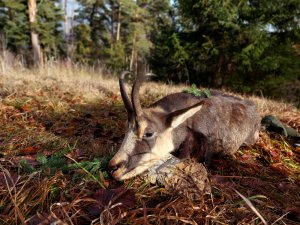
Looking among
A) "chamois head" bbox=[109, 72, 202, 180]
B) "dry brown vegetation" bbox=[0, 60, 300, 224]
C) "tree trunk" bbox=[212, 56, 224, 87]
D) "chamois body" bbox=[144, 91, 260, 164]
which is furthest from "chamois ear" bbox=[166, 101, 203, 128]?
"tree trunk" bbox=[212, 56, 224, 87]

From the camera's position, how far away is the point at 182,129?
331 centimetres

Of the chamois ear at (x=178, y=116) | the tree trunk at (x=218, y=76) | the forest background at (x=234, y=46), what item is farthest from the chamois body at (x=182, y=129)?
the tree trunk at (x=218, y=76)

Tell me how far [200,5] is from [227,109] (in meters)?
6.75

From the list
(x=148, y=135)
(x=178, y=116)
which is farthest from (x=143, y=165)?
(x=178, y=116)

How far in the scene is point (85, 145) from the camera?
3330 mm

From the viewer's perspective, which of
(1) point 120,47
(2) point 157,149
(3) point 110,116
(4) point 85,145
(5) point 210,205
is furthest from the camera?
(1) point 120,47

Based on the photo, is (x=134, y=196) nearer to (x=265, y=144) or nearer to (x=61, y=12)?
(x=265, y=144)

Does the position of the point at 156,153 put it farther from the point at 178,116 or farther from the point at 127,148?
the point at 178,116

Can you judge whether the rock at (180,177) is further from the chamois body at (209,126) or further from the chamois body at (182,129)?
the chamois body at (209,126)

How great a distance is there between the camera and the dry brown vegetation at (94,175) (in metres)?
1.82

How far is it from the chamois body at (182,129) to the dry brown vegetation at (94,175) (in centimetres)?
17

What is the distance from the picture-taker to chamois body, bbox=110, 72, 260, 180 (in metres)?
2.66

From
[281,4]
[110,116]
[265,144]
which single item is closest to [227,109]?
[265,144]

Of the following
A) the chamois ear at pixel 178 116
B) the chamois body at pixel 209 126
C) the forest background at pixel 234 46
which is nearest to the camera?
the chamois ear at pixel 178 116
